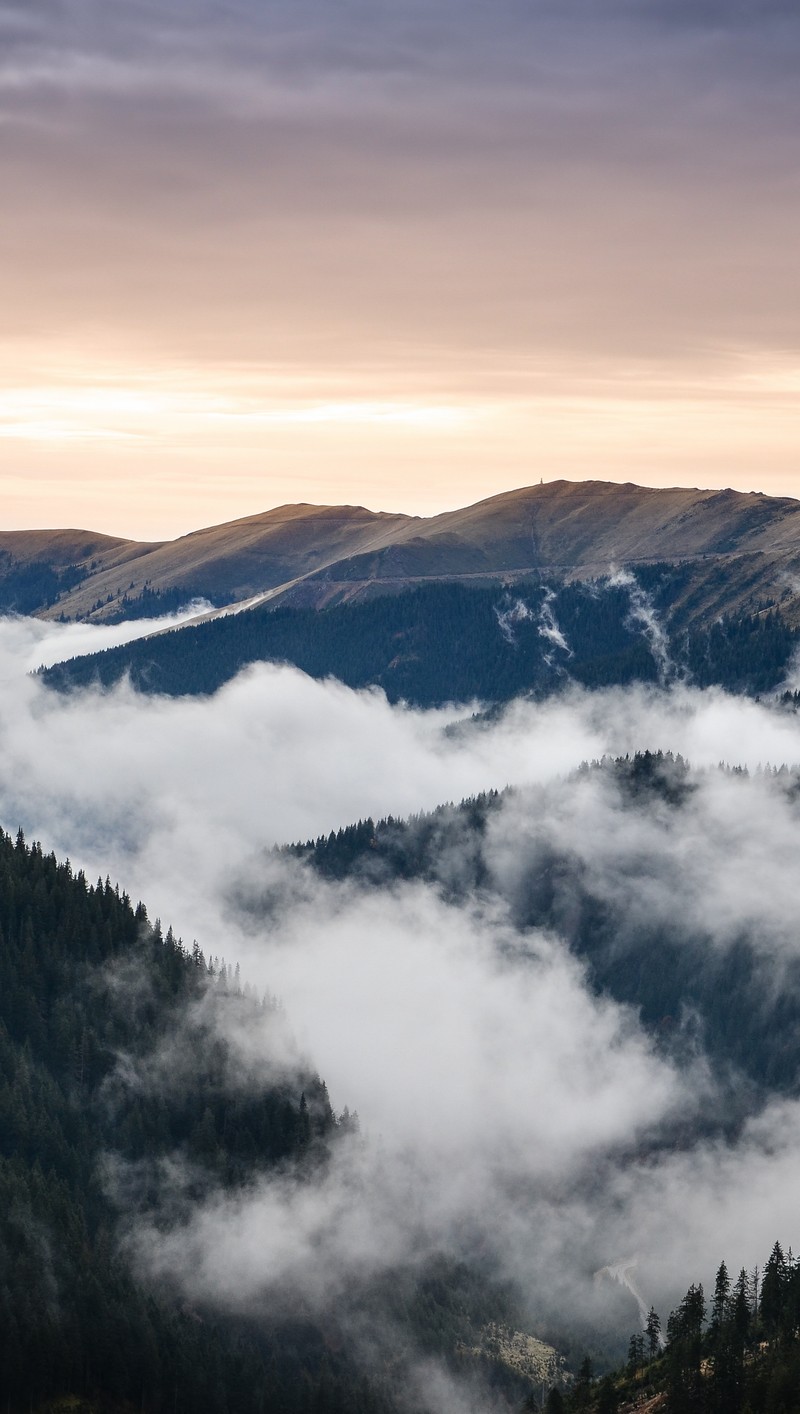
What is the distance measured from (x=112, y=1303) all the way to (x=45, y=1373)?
19.0m

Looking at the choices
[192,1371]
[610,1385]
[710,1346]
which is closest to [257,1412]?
[192,1371]

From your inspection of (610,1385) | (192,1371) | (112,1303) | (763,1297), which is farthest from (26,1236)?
(763,1297)

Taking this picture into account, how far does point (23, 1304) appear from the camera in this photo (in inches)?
7215

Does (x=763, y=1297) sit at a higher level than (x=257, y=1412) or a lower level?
higher

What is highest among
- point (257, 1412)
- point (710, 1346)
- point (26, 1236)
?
point (26, 1236)

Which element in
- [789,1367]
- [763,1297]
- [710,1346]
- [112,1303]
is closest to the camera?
[789,1367]

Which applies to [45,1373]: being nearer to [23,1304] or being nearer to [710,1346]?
[23,1304]

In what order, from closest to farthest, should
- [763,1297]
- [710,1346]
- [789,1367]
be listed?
1. [789,1367]
2. [710,1346]
3. [763,1297]

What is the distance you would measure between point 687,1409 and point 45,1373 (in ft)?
249

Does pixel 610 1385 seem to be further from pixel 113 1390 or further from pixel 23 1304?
→ pixel 23 1304

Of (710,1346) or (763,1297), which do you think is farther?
(763,1297)

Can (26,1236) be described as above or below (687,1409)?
above

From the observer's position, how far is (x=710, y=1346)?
556 ft

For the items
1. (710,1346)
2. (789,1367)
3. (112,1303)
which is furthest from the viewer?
(112,1303)
